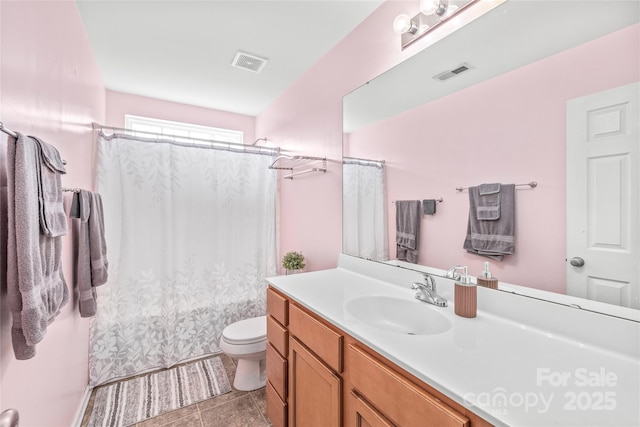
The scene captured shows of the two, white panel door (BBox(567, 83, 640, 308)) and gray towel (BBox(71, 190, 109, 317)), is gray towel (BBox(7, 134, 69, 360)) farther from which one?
white panel door (BBox(567, 83, 640, 308))

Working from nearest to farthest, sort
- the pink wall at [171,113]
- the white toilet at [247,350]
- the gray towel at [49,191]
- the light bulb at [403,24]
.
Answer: the gray towel at [49,191]
the light bulb at [403,24]
the white toilet at [247,350]
the pink wall at [171,113]

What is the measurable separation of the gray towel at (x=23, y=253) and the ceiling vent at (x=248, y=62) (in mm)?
1599

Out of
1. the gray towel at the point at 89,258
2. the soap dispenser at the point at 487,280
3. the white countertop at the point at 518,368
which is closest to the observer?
the white countertop at the point at 518,368

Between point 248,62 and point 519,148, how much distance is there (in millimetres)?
2021

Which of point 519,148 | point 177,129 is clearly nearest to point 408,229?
point 519,148

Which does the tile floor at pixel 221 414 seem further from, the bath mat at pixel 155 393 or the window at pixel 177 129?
the window at pixel 177 129

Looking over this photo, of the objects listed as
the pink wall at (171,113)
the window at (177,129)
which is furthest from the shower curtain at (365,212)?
the pink wall at (171,113)

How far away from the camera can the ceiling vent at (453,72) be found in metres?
1.21

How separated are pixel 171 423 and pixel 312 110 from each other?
2324 millimetres

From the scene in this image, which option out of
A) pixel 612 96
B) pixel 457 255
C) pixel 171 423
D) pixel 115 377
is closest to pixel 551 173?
pixel 612 96

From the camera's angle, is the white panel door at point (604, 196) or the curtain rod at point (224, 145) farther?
the curtain rod at point (224, 145)

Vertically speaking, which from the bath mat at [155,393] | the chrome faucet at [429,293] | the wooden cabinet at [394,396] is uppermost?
the chrome faucet at [429,293]

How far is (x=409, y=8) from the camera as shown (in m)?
1.46

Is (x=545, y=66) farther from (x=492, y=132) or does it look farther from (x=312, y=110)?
(x=312, y=110)
